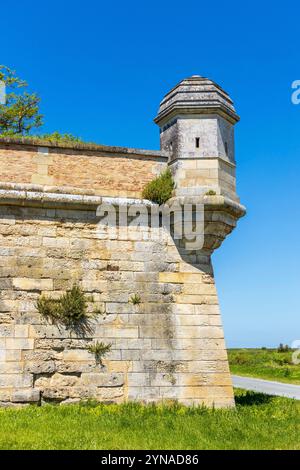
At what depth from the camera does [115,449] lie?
5895mm

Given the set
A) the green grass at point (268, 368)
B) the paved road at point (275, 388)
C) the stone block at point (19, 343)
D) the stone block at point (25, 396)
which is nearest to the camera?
the stone block at point (25, 396)

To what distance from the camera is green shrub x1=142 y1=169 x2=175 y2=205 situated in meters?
9.40

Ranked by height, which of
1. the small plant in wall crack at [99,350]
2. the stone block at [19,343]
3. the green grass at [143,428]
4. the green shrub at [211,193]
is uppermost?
the green shrub at [211,193]

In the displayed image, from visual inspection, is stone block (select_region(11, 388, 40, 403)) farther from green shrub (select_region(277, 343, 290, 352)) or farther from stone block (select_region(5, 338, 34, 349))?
green shrub (select_region(277, 343, 290, 352))

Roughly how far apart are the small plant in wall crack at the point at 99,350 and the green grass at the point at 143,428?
0.77 meters

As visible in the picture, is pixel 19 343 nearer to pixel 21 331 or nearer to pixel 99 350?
pixel 21 331

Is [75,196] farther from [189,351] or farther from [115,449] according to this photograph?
[115,449]

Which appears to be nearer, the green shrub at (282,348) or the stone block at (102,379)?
the stone block at (102,379)

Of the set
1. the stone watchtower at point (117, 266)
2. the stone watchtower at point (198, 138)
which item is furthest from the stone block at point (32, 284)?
the stone watchtower at point (198, 138)

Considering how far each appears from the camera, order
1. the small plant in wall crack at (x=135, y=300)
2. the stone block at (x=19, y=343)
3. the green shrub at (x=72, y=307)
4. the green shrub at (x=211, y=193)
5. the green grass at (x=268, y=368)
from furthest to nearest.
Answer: the green grass at (x=268, y=368) < the green shrub at (x=211, y=193) < the small plant in wall crack at (x=135, y=300) < the green shrub at (x=72, y=307) < the stone block at (x=19, y=343)

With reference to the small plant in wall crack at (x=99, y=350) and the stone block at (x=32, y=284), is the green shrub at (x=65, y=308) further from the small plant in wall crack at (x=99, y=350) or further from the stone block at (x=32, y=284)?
the small plant in wall crack at (x=99, y=350)

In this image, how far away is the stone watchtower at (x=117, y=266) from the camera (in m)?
8.41
